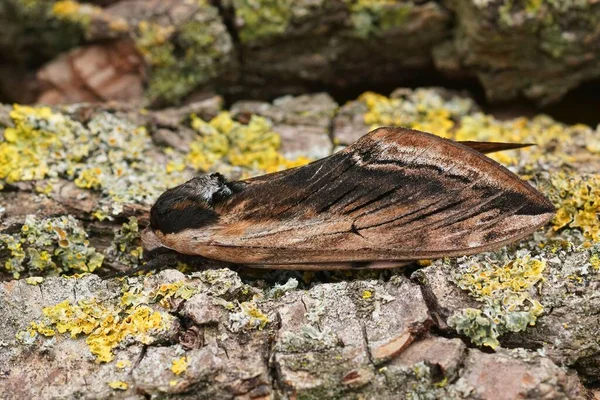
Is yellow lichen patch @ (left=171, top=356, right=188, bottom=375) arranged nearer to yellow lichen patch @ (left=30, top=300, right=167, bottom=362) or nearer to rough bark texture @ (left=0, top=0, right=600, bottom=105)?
yellow lichen patch @ (left=30, top=300, right=167, bottom=362)

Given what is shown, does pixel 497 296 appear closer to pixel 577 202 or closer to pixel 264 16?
pixel 577 202

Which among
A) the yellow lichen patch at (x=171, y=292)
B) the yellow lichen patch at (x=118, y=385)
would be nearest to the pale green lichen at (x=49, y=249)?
the yellow lichen patch at (x=171, y=292)

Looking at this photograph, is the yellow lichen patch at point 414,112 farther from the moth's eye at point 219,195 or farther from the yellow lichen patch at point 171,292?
the yellow lichen patch at point 171,292

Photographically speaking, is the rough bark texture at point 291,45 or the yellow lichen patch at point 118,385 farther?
the rough bark texture at point 291,45

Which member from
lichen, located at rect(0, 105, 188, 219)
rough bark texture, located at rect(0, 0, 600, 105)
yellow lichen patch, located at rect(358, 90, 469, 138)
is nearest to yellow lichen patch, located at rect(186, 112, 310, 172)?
lichen, located at rect(0, 105, 188, 219)

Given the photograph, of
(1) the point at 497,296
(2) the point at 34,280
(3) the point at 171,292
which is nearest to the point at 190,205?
(3) the point at 171,292
